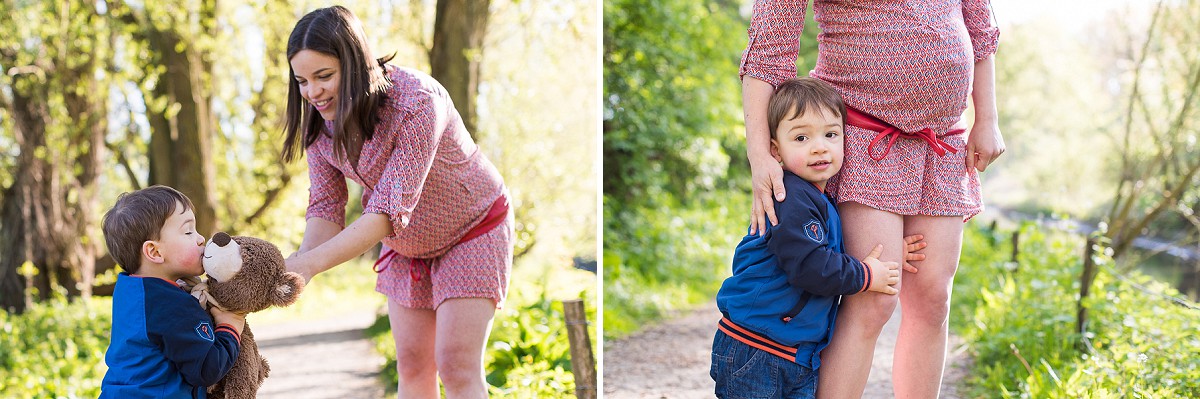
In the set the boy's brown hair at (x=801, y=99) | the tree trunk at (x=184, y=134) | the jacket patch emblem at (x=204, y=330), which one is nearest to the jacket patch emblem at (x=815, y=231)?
the boy's brown hair at (x=801, y=99)

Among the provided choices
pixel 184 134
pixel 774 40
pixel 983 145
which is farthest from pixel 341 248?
pixel 184 134

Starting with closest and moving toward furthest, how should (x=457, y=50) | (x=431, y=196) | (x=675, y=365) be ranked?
(x=431, y=196)
(x=675, y=365)
(x=457, y=50)

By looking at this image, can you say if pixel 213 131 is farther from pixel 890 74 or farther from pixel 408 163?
pixel 890 74

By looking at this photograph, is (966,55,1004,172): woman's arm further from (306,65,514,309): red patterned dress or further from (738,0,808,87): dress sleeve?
(306,65,514,309): red patterned dress

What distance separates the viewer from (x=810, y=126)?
2.33m

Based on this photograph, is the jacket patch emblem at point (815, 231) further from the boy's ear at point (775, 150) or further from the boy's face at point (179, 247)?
the boy's face at point (179, 247)

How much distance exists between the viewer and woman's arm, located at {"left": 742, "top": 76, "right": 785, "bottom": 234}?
233 centimetres

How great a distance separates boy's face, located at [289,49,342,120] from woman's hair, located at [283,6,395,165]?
0.02 meters

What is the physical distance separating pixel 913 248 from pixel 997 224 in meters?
6.64

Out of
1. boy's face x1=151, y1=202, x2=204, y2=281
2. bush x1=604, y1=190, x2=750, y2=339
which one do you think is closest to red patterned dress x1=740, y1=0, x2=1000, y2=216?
boy's face x1=151, y1=202, x2=204, y2=281

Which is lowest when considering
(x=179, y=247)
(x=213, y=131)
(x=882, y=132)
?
(x=213, y=131)

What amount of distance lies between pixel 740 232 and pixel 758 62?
709 centimetres

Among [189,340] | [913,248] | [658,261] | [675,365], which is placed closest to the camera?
[189,340]

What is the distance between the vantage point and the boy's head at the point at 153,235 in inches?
86.7
